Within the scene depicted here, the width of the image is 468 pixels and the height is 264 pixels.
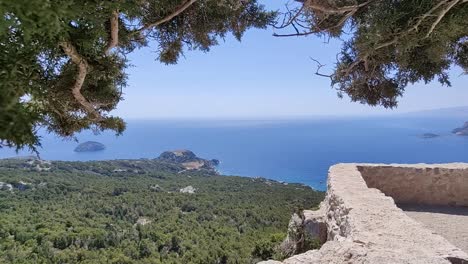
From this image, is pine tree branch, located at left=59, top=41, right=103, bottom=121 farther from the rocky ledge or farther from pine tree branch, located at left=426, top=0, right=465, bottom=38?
the rocky ledge

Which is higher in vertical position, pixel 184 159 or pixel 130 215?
pixel 130 215

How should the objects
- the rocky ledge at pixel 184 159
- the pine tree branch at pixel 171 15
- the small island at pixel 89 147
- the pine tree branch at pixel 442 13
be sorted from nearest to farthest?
1. the pine tree branch at pixel 442 13
2. the pine tree branch at pixel 171 15
3. the rocky ledge at pixel 184 159
4. the small island at pixel 89 147

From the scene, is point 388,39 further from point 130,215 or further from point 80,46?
point 130,215

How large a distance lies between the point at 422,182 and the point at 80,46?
515 cm

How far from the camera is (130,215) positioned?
3212 cm

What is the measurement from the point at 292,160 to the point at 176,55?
11440 cm

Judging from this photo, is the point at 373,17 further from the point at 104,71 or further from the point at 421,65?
the point at 104,71

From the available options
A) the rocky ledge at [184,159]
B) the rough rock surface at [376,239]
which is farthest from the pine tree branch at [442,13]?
the rocky ledge at [184,159]

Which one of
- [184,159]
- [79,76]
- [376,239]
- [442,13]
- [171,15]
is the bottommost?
[184,159]

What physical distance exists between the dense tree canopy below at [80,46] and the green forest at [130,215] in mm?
7723

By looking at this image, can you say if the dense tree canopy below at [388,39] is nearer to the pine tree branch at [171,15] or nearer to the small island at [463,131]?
the pine tree branch at [171,15]

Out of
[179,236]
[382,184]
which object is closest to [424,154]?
[179,236]

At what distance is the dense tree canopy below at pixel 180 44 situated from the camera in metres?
A: 2.09

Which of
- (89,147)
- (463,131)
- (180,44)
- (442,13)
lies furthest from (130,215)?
(89,147)
